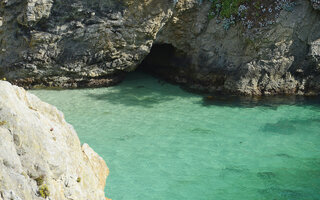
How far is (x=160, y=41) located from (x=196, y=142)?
21.4 feet

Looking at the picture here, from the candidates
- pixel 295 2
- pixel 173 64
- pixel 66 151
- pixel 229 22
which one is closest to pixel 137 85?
pixel 173 64

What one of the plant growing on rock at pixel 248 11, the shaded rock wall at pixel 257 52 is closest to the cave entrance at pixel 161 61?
the shaded rock wall at pixel 257 52

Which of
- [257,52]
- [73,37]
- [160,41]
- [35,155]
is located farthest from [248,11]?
[35,155]

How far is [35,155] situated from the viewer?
434 centimetres

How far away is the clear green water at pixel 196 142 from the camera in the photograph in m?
7.70

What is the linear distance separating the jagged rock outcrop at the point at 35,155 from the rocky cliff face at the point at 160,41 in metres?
9.13

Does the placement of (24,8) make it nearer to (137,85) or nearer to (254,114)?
(137,85)

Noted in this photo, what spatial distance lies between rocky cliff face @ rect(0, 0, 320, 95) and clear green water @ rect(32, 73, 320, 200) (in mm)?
966

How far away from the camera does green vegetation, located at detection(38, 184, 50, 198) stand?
14.0 feet

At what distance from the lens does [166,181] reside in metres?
7.93

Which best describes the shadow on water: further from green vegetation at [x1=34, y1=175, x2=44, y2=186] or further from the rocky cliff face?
green vegetation at [x1=34, y1=175, x2=44, y2=186]

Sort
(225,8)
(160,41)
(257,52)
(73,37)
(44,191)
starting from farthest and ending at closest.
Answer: (160,41)
(225,8)
(73,37)
(257,52)
(44,191)

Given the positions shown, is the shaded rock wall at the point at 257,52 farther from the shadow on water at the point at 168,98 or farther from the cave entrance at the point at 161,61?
the cave entrance at the point at 161,61

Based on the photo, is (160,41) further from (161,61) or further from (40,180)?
(40,180)
